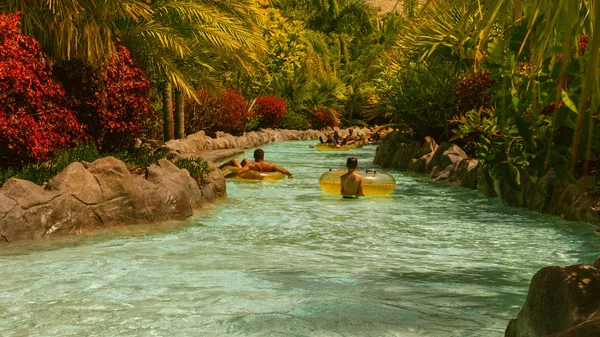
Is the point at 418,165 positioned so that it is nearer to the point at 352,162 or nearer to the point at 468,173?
the point at 468,173

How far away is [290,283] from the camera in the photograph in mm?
8172

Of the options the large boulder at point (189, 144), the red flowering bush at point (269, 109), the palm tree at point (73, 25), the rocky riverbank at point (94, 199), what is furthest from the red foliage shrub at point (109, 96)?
the red flowering bush at point (269, 109)

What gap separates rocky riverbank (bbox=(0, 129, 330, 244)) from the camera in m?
9.83

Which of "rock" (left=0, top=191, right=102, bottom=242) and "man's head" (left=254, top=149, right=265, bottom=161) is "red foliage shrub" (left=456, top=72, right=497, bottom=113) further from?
"rock" (left=0, top=191, right=102, bottom=242)

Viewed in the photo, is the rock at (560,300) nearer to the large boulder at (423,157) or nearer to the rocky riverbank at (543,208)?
the rocky riverbank at (543,208)

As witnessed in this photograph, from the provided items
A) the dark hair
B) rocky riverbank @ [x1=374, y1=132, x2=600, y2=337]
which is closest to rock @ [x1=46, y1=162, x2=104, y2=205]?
the dark hair

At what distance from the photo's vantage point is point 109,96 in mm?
15656

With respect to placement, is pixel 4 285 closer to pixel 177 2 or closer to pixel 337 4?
pixel 177 2

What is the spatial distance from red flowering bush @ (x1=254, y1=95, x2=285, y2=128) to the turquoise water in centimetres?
2499

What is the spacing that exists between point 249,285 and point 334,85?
127ft

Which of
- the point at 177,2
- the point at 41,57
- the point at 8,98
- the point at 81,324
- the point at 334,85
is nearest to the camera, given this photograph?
the point at 81,324

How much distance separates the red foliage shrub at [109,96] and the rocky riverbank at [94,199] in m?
2.92

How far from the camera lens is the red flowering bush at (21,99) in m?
12.0

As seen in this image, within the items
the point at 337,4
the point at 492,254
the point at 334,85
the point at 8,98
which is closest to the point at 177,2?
the point at 8,98
